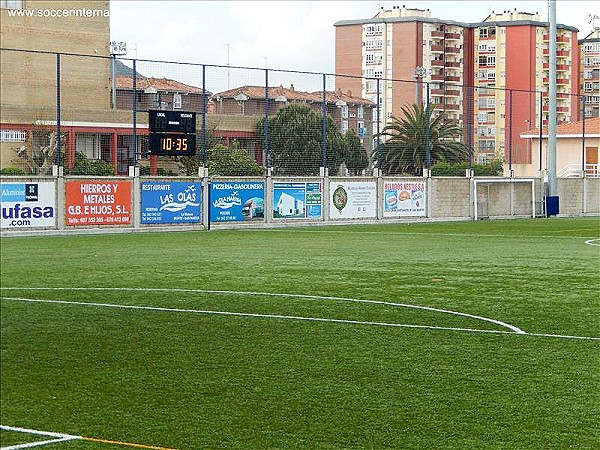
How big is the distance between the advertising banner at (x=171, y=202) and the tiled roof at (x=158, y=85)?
3.34 meters

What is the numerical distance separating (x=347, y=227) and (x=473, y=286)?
17109mm

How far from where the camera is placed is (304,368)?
9211mm

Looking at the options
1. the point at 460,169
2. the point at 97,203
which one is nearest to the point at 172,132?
the point at 97,203

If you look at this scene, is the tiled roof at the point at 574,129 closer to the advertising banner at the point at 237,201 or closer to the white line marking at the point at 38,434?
the advertising banner at the point at 237,201

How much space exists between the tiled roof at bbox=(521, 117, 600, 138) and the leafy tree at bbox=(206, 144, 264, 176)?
14.5 meters

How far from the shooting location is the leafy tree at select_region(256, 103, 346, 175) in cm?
3384

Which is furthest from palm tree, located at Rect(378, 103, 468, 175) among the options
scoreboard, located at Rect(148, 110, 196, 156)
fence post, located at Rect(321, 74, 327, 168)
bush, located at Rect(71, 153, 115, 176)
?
bush, located at Rect(71, 153, 115, 176)

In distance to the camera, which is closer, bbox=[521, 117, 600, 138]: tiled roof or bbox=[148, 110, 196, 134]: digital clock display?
bbox=[148, 110, 196, 134]: digital clock display

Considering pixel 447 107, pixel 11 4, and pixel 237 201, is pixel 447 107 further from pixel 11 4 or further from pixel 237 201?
pixel 11 4

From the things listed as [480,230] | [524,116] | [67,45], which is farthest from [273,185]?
[67,45]

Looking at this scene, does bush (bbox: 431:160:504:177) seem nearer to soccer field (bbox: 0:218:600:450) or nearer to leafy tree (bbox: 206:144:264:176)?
leafy tree (bbox: 206:144:264:176)

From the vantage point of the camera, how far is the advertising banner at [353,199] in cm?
3384

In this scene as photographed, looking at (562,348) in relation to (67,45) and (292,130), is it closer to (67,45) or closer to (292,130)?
(67,45)

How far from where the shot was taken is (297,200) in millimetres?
32938
